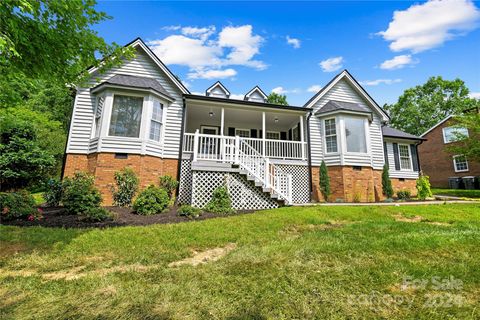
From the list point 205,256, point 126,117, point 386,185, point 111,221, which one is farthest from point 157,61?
point 386,185

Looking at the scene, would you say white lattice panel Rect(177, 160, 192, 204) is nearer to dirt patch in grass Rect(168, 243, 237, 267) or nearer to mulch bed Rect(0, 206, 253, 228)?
mulch bed Rect(0, 206, 253, 228)

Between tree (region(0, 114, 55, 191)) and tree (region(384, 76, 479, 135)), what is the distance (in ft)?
152

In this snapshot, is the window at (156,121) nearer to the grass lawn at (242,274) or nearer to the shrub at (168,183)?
the shrub at (168,183)

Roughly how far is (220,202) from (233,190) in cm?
91

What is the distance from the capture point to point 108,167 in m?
8.66

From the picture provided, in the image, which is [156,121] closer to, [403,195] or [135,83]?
[135,83]

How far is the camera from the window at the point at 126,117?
359 inches

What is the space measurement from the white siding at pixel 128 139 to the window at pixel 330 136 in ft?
25.8

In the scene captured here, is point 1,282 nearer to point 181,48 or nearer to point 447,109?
point 181,48

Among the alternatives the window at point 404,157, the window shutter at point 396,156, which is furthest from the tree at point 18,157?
the window at point 404,157

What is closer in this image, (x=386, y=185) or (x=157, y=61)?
(x=157, y=61)

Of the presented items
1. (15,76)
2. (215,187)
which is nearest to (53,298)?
(15,76)

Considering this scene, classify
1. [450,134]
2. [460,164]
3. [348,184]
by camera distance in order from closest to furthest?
[348,184]
[460,164]
[450,134]

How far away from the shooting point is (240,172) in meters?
8.95
